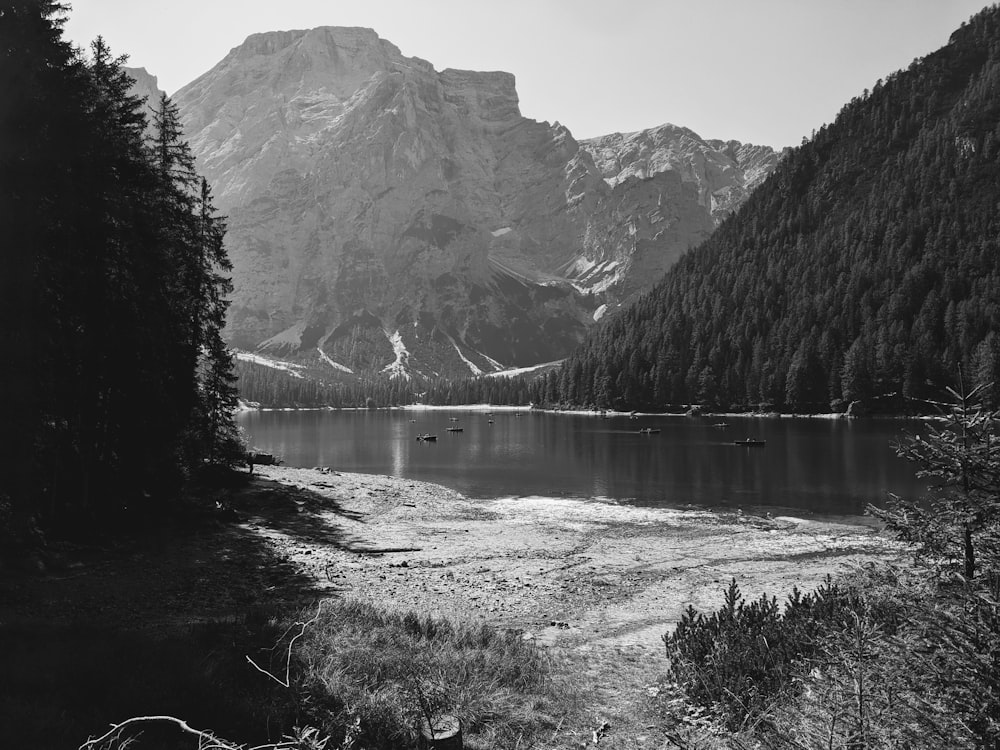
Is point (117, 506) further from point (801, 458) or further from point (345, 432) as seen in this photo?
point (345, 432)

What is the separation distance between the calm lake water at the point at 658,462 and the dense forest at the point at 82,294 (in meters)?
32.1

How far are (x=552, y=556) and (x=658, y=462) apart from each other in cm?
4819

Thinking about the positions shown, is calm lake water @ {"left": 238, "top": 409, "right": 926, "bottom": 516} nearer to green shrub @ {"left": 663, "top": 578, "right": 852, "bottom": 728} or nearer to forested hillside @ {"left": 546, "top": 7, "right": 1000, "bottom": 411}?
green shrub @ {"left": 663, "top": 578, "right": 852, "bottom": 728}

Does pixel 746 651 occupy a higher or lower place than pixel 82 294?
lower

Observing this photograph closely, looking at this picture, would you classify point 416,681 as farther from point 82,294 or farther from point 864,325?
point 864,325

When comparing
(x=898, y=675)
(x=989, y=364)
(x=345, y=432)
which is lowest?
(x=345, y=432)

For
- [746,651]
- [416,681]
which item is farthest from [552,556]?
[416,681]

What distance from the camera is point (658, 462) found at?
2891 inches

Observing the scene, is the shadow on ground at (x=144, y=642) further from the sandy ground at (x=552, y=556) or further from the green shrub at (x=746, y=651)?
the green shrub at (x=746, y=651)

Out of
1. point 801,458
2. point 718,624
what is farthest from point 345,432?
point 718,624

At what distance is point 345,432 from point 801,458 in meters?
109

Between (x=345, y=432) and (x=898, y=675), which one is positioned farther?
(x=345, y=432)

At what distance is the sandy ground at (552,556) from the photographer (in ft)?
63.4

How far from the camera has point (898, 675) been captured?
5.82 m
